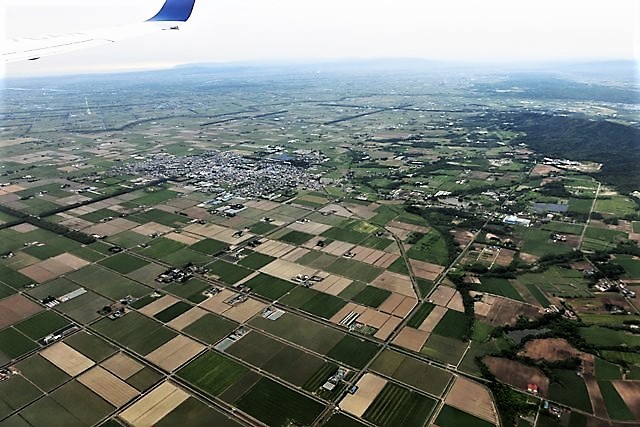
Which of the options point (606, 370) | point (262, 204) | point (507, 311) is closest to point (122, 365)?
point (507, 311)

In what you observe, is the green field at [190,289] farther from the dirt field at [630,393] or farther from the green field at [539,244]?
the green field at [539,244]

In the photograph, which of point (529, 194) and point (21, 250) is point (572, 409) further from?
point (21, 250)

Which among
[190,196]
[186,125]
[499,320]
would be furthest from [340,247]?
[186,125]

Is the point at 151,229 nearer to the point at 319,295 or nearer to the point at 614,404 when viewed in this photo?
the point at 319,295

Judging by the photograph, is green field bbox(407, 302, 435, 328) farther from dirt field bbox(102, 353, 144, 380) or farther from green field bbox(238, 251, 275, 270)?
dirt field bbox(102, 353, 144, 380)

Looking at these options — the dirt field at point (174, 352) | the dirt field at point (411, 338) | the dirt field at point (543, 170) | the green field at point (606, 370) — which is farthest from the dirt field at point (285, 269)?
the dirt field at point (543, 170)

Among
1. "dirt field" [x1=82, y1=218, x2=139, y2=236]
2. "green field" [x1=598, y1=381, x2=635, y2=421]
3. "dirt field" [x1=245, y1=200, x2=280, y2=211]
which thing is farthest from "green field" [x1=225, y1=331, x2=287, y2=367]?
"dirt field" [x1=245, y1=200, x2=280, y2=211]

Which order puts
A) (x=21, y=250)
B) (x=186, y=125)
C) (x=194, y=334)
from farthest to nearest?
(x=186, y=125) < (x=21, y=250) < (x=194, y=334)
